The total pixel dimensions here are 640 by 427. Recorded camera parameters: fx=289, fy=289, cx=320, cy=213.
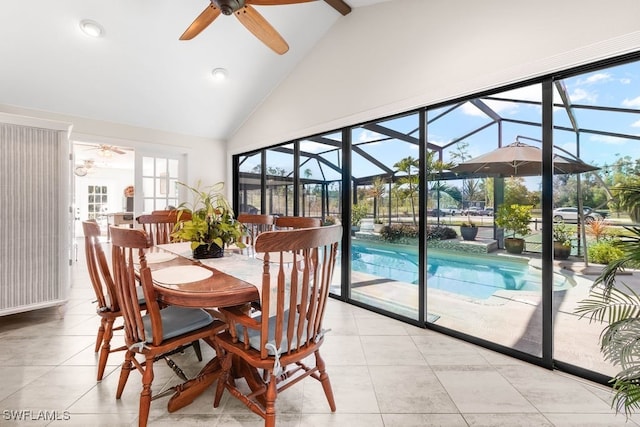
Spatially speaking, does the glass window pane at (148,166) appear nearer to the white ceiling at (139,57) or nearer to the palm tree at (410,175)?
the white ceiling at (139,57)

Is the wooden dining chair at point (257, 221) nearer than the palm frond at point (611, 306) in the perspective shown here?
No

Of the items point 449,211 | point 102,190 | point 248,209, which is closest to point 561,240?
point 449,211

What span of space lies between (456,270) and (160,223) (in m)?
2.87

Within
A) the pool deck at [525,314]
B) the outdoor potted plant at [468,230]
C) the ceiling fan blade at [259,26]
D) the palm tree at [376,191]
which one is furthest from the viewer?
the palm tree at [376,191]

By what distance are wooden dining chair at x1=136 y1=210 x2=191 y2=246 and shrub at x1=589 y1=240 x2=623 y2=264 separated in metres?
3.19

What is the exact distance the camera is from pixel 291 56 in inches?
146

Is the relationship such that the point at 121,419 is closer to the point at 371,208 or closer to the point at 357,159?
the point at 371,208

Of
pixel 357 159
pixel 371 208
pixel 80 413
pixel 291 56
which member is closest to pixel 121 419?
pixel 80 413

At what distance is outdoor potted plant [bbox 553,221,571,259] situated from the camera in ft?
6.56

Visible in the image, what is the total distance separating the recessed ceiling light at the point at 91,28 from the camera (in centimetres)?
279

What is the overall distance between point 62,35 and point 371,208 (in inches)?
140

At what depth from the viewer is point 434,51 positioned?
8.23 ft

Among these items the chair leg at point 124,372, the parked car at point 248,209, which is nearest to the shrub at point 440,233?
the chair leg at point 124,372

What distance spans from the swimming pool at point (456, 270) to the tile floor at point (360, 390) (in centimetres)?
52
